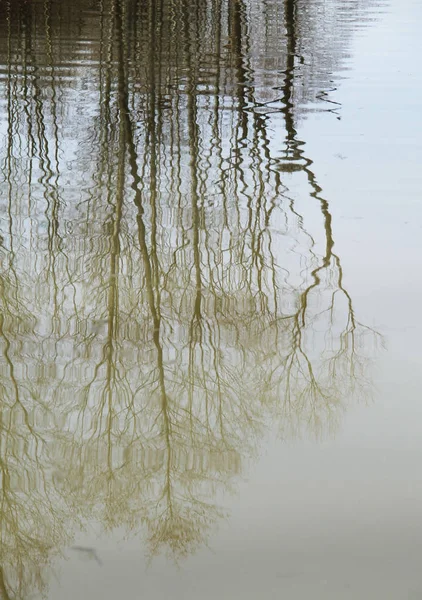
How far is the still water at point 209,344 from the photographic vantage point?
11.7 ft

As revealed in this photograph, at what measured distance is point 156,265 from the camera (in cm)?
641

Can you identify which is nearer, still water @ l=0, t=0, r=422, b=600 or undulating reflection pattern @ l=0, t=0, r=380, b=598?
still water @ l=0, t=0, r=422, b=600

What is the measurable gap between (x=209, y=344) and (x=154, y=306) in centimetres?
63

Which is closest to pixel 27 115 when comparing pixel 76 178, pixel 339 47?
pixel 76 178

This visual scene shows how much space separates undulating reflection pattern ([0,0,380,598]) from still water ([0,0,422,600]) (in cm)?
2

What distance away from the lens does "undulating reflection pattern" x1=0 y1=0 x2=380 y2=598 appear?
402 cm

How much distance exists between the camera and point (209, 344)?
5340mm

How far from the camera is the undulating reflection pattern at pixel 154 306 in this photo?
402 cm

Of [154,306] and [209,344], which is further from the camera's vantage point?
[154,306]

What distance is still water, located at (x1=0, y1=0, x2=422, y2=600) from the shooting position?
11.7 ft

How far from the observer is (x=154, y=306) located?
5.84 metres

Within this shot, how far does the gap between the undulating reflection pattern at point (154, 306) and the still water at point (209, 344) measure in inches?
0.6

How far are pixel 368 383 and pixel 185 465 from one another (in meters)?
1.18

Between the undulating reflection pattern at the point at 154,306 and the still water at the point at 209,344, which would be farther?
the undulating reflection pattern at the point at 154,306
